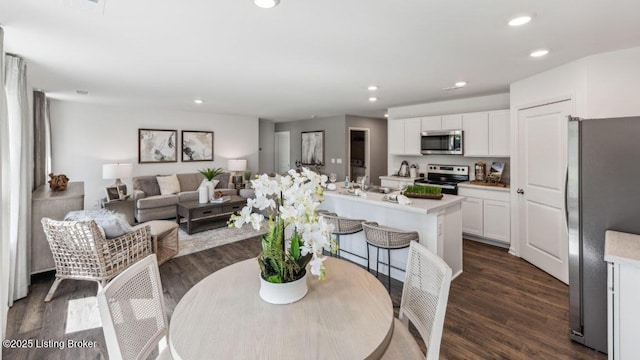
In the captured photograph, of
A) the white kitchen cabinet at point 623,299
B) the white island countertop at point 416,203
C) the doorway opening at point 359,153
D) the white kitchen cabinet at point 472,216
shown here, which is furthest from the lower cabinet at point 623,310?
the doorway opening at point 359,153

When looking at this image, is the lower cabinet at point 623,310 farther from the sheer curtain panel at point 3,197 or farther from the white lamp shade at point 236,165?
the white lamp shade at point 236,165

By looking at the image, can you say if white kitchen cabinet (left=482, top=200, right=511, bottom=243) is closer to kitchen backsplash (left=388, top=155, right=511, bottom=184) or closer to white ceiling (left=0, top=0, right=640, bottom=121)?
kitchen backsplash (left=388, top=155, right=511, bottom=184)

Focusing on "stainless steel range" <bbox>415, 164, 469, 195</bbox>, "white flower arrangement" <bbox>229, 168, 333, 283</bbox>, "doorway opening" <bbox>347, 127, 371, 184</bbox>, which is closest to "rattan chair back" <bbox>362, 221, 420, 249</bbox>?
"white flower arrangement" <bbox>229, 168, 333, 283</bbox>

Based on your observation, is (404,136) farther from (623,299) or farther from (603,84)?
(623,299)

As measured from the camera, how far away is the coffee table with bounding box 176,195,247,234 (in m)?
4.84

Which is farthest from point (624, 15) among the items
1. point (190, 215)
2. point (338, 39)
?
point (190, 215)

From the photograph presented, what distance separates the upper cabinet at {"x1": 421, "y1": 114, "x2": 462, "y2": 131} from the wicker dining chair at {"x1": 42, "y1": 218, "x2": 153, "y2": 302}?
15.7 feet

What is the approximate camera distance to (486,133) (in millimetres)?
4453

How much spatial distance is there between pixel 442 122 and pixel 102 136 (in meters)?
6.65

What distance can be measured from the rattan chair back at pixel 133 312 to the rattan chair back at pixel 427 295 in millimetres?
1224

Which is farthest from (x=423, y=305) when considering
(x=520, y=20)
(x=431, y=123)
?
(x=431, y=123)

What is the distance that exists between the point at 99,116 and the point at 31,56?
3.40m

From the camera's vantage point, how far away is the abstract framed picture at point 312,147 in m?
7.76

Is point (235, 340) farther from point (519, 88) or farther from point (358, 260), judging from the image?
point (519, 88)
